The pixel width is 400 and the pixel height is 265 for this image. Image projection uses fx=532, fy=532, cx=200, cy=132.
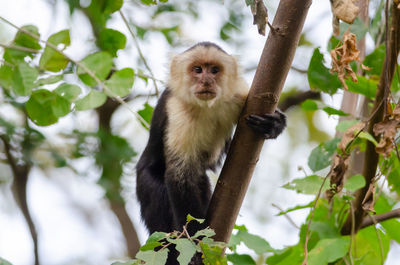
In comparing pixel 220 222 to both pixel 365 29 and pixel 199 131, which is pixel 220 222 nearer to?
pixel 199 131

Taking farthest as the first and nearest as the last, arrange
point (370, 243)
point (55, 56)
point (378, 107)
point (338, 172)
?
point (370, 243), point (55, 56), point (338, 172), point (378, 107)

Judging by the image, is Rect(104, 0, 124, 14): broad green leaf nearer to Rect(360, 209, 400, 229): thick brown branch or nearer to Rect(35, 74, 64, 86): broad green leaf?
Rect(35, 74, 64, 86): broad green leaf

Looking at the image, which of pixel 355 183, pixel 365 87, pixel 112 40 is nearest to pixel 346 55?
pixel 355 183

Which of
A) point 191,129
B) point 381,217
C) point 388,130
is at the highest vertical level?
point 388,130

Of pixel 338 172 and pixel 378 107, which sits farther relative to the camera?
pixel 338 172

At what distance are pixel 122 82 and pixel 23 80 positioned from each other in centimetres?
59

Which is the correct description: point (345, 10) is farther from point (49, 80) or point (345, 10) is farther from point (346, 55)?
point (49, 80)

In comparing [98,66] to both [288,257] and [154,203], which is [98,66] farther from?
[288,257]

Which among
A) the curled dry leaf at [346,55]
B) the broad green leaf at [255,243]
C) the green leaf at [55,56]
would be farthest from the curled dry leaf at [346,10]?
the green leaf at [55,56]

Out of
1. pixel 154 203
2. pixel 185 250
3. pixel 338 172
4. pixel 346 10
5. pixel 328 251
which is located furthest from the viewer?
pixel 154 203

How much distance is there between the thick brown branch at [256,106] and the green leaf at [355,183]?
52 cm

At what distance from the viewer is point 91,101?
2.90m

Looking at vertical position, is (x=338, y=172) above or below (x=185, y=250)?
above

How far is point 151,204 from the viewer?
12.6 ft
